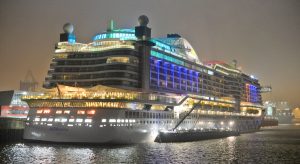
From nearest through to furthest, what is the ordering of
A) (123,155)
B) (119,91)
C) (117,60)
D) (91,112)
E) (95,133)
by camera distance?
(123,155), (95,133), (91,112), (119,91), (117,60)

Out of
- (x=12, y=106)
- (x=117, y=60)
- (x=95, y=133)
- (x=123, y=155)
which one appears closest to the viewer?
(x=123, y=155)

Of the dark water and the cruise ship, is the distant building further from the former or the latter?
the dark water

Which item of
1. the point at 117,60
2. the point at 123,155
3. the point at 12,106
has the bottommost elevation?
the point at 123,155

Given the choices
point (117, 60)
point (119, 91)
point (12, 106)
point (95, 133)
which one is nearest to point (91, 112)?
point (95, 133)

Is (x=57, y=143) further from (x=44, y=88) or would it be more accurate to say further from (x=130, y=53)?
(x=130, y=53)

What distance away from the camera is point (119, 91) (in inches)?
2997

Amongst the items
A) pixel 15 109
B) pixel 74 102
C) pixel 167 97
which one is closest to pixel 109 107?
pixel 74 102

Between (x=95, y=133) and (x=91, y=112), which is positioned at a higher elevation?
(x=91, y=112)

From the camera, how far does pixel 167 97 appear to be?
85.4 meters

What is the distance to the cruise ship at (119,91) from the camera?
69.1 m

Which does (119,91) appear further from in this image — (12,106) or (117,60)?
(12,106)

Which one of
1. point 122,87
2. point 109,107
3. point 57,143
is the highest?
point 122,87

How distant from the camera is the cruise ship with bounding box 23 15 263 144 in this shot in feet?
227

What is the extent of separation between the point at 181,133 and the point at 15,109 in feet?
230
